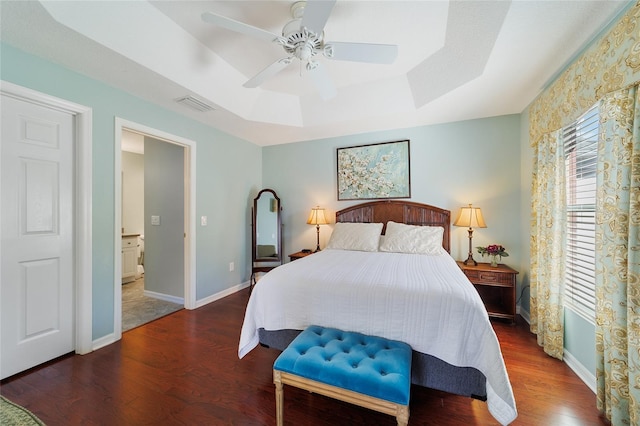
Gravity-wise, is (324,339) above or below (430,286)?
below

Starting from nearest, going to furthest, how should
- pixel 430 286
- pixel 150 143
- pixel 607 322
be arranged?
1. pixel 607 322
2. pixel 430 286
3. pixel 150 143

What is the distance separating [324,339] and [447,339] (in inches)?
27.5

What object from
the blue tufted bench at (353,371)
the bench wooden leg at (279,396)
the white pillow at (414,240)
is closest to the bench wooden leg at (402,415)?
the blue tufted bench at (353,371)

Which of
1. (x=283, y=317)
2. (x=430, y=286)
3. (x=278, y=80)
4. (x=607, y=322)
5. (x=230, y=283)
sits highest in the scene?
(x=278, y=80)

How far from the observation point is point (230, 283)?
368 centimetres

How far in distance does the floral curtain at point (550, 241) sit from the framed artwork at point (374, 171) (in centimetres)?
145

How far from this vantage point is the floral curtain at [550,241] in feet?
6.59

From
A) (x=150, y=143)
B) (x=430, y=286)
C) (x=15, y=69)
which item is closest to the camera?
(x=430, y=286)

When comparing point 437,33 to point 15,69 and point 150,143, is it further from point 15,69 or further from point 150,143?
point 150,143

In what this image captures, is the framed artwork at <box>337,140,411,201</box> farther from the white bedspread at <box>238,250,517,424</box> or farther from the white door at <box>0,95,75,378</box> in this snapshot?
the white door at <box>0,95,75,378</box>

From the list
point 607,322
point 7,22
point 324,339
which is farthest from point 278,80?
point 607,322

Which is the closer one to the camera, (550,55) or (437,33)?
(550,55)

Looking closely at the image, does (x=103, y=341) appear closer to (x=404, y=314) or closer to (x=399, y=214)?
(x=404, y=314)

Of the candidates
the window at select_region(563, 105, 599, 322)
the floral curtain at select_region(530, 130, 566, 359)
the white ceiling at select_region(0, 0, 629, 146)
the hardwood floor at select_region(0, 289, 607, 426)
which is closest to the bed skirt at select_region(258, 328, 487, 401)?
the hardwood floor at select_region(0, 289, 607, 426)
